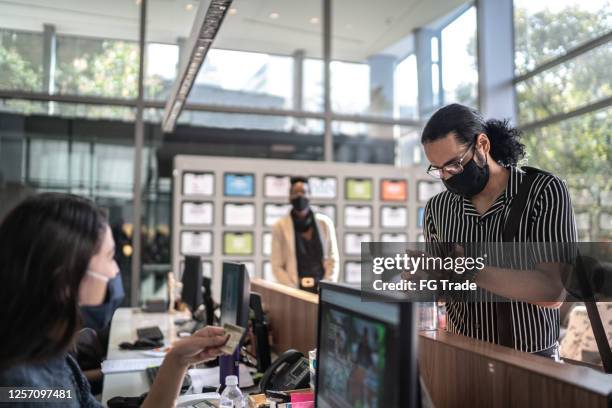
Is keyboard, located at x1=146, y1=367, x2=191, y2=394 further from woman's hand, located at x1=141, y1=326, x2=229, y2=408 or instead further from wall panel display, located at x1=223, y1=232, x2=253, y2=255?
wall panel display, located at x1=223, y1=232, x2=253, y2=255

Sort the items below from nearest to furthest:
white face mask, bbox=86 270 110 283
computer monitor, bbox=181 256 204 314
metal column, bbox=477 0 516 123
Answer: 1. white face mask, bbox=86 270 110 283
2. computer monitor, bbox=181 256 204 314
3. metal column, bbox=477 0 516 123

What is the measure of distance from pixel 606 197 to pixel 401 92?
2794 mm

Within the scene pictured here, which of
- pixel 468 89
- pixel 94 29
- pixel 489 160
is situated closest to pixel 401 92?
pixel 468 89

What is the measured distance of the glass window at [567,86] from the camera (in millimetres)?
5156

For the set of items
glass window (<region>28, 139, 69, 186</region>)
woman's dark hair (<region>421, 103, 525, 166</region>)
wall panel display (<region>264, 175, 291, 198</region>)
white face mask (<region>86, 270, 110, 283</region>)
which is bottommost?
white face mask (<region>86, 270, 110, 283</region>)

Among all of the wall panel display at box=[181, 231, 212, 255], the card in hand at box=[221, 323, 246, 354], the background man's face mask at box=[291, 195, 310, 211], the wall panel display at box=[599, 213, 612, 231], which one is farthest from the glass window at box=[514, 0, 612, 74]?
the card in hand at box=[221, 323, 246, 354]

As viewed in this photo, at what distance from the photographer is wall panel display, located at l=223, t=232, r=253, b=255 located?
5488 mm

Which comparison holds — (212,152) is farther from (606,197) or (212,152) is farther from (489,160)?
(489,160)

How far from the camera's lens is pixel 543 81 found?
235 inches

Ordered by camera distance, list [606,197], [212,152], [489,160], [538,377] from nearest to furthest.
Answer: [538,377] < [489,160] < [606,197] < [212,152]

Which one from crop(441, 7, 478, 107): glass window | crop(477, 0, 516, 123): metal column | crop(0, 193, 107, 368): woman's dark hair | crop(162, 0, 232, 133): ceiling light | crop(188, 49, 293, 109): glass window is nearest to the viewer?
crop(0, 193, 107, 368): woman's dark hair

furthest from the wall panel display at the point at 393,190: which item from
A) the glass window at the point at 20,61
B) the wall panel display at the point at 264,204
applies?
the glass window at the point at 20,61

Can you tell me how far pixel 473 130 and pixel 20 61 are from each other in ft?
18.7

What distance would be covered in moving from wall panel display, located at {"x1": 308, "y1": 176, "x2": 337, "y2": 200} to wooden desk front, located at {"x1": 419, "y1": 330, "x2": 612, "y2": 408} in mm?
4293
